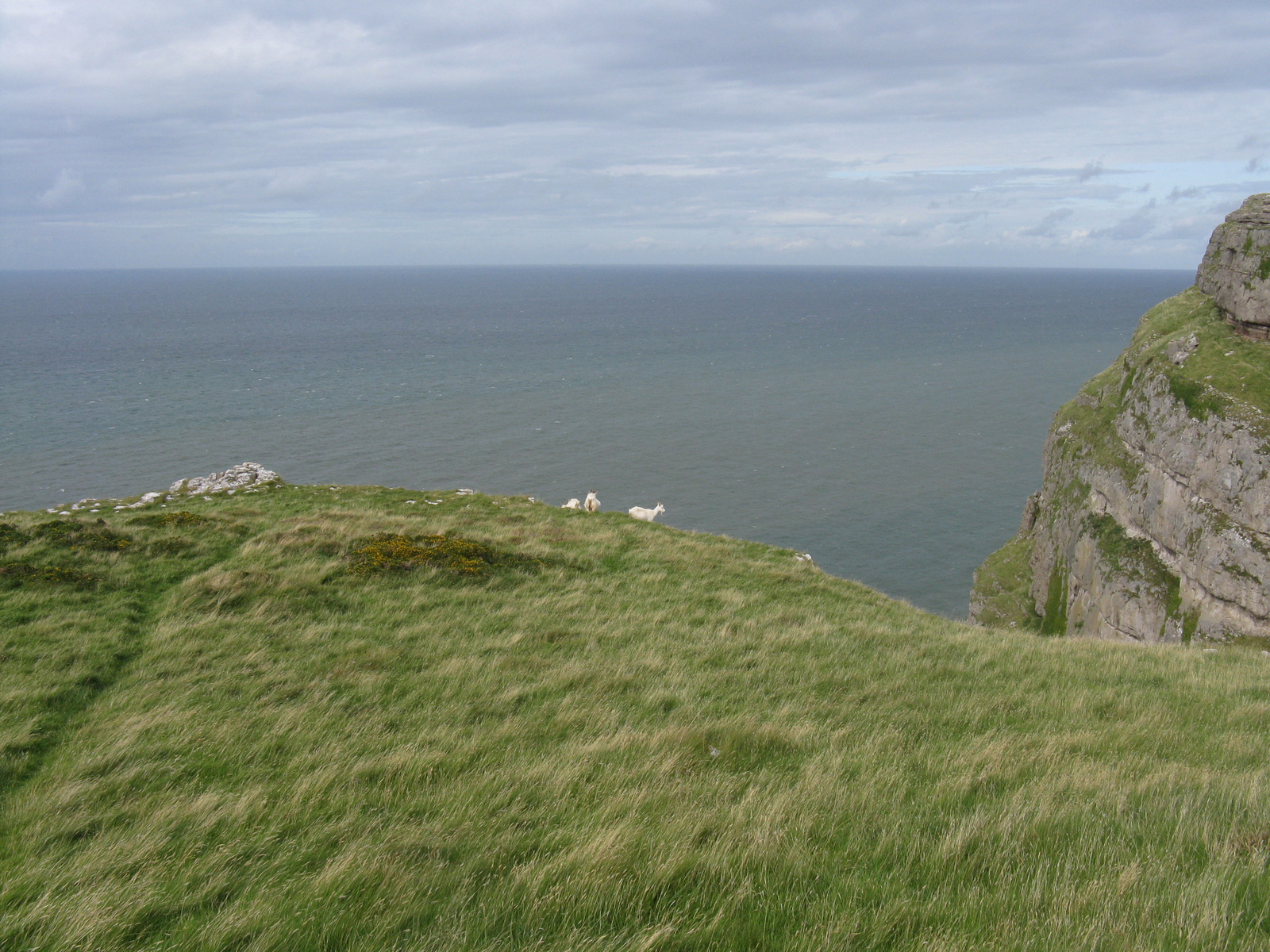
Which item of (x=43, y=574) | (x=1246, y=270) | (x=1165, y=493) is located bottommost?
(x=1165, y=493)

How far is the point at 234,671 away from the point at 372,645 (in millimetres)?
2444

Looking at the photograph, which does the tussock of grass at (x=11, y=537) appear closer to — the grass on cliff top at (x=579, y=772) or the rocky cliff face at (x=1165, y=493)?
the grass on cliff top at (x=579, y=772)

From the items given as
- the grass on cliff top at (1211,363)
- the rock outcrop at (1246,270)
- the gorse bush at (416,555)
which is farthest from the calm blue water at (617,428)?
the gorse bush at (416,555)

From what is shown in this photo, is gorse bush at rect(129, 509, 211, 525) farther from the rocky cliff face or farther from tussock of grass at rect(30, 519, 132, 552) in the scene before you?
the rocky cliff face

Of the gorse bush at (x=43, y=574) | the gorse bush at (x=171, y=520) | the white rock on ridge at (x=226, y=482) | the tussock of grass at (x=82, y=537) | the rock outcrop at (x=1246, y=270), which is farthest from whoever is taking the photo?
the rock outcrop at (x=1246, y=270)

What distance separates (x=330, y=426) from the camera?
9056cm

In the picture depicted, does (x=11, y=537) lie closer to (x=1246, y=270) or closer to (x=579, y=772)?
(x=579, y=772)

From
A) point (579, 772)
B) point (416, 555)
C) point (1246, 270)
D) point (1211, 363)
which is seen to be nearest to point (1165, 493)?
point (1211, 363)

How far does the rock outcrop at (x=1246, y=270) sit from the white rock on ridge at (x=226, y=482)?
170 ft

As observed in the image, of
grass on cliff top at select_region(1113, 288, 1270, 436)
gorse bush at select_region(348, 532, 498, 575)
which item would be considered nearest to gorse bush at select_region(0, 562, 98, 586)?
gorse bush at select_region(348, 532, 498, 575)

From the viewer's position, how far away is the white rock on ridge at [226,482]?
32.1 meters

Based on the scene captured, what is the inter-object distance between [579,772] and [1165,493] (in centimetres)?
4250

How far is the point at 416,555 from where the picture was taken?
67.8ft

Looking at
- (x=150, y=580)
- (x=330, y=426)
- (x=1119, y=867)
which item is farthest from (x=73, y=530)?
(x=330, y=426)
